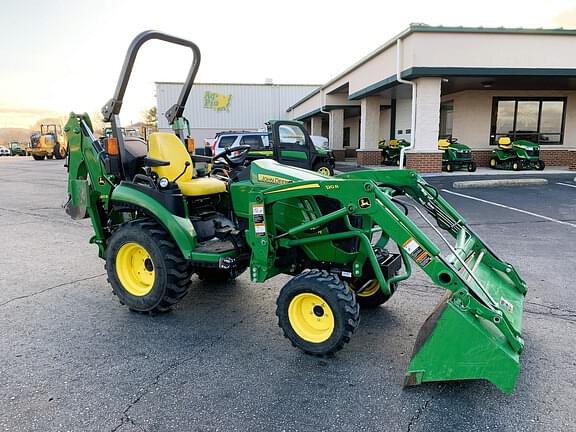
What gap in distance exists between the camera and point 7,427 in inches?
103

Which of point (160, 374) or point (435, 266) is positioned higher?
point (435, 266)

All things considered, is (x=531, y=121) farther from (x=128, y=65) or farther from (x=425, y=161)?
(x=128, y=65)

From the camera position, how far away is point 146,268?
432 centimetres

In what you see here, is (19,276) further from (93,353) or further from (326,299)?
(326,299)

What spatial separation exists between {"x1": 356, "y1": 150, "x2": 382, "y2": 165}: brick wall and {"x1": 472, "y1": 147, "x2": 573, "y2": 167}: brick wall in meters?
3.86

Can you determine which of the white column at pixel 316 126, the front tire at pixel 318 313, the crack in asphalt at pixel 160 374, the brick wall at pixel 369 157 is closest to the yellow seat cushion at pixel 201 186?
the crack in asphalt at pixel 160 374

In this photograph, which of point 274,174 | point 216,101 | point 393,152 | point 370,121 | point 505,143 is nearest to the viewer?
point 274,174

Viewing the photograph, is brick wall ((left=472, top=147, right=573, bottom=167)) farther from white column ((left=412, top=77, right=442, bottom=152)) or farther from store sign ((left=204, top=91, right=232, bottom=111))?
store sign ((left=204, top=91, right=232, bottom=111))

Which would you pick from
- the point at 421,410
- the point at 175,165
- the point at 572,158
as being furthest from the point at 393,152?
the point at 421,410

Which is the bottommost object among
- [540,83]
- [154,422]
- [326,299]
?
[154,422]

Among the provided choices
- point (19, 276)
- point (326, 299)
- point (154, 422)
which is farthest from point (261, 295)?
point (19, 276)

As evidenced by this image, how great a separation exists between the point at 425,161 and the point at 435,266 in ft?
42.4

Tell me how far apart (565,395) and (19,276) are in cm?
568

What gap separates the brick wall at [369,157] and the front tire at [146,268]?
16.4 meters
